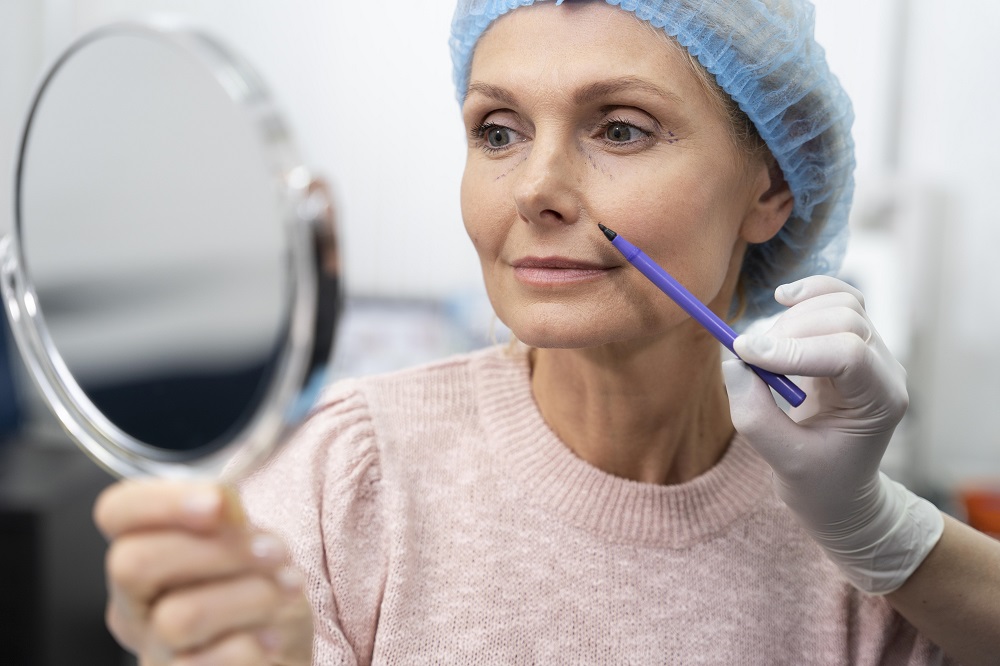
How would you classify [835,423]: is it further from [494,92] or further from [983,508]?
[983,508]

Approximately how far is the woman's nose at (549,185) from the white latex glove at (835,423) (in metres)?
0.24

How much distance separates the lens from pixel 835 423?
96cm

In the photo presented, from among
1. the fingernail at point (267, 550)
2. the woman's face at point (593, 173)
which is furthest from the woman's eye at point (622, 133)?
the fingernail at point (267, 550)

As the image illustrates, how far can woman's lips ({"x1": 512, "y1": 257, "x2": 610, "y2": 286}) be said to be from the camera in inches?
38.4

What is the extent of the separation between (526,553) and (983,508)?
1.53 metres

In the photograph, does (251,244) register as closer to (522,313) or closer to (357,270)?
(522,313)

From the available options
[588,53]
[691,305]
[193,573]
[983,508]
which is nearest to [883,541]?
[691,305]

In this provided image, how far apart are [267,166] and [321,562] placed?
57 centimetres

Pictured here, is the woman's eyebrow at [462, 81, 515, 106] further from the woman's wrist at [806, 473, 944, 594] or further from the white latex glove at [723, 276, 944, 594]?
the woman's wrist at [806, 473, 944, 594]

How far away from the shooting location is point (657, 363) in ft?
3.71

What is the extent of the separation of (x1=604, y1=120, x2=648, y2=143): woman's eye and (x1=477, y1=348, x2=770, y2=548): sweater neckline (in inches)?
14.8

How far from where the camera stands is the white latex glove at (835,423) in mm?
883

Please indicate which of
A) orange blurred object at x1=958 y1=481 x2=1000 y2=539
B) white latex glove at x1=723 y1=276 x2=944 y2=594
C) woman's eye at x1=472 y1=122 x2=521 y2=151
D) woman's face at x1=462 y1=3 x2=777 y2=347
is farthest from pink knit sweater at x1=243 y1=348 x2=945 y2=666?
orange blurred object at x1=958 y1=481 x2=1000 y2=539

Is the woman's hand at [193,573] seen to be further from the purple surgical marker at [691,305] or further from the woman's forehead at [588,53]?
the woman's forehead at [588,53]
